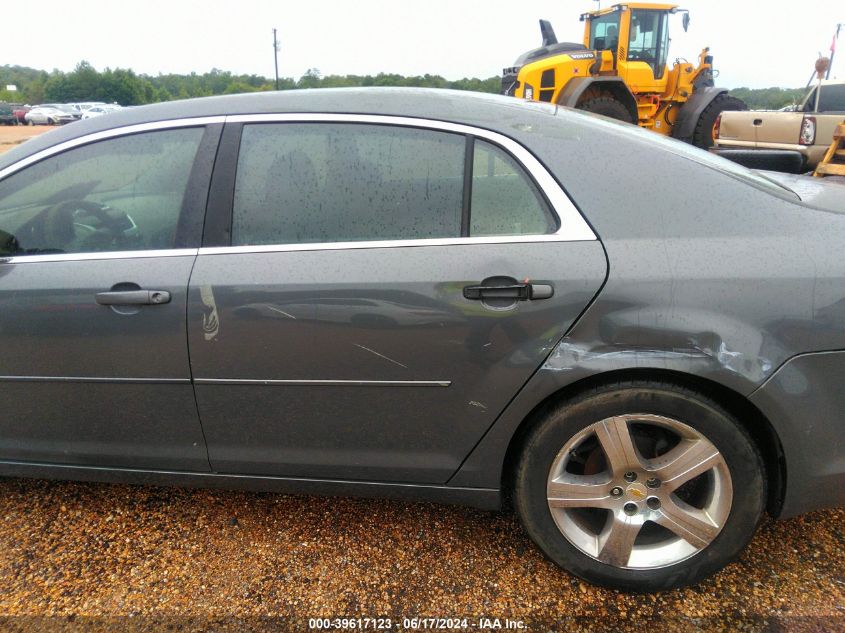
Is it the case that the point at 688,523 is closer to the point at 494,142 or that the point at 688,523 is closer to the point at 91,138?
the point at 494,142

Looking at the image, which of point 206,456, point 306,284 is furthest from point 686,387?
point 206,456

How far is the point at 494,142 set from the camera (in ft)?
6.35

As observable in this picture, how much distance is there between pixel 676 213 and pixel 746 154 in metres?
2.57

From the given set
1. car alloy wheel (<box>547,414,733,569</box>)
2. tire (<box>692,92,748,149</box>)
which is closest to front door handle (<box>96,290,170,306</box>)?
car alloy wheel (<box>547,414,733,569</box>)

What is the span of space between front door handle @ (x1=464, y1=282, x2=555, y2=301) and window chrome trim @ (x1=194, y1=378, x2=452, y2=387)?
11.6 inches

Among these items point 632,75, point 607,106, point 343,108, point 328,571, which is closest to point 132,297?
point 343,108

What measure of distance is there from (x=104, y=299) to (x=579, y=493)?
169 cm

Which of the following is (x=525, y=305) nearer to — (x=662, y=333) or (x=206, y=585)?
(x=662, y=333)

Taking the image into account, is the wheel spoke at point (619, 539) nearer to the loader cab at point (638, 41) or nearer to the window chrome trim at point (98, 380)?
the window chrome trim at point (98, 380)

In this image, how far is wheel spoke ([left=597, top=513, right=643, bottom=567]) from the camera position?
6.43ft

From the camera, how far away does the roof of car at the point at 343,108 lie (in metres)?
2.01

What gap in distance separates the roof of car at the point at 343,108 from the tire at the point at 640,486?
3.18 ft

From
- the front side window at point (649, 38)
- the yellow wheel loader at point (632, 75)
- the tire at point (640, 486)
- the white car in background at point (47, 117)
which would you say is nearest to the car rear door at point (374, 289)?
the tire at point (640, 486)

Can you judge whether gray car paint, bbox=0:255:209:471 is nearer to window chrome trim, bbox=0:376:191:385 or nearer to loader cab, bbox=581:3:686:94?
window chrome trim, bbox=0:376:191:385
